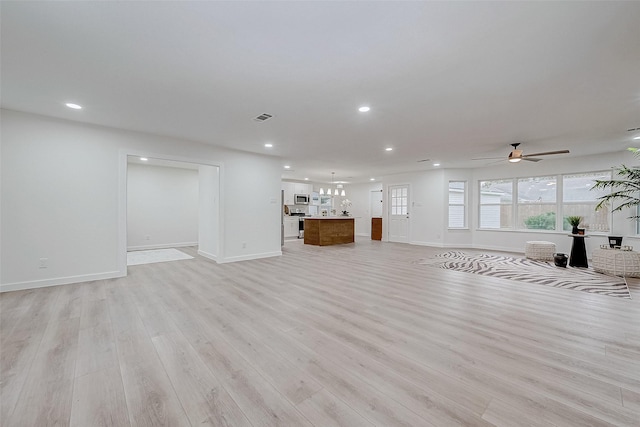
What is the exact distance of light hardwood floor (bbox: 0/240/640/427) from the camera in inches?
60.2

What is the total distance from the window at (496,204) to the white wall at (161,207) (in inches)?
373

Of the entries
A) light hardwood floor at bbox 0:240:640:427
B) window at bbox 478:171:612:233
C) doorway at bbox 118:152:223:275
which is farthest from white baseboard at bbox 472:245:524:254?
doorway at bbox 118:152:223:275

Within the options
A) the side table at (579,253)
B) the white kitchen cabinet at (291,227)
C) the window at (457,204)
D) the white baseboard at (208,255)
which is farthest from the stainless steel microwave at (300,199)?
the side table at (579,253)

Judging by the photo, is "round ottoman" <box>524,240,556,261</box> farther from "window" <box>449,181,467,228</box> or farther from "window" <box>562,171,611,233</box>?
"window" <box>449,181,467,228</box>

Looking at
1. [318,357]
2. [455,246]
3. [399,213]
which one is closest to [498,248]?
[455,246]

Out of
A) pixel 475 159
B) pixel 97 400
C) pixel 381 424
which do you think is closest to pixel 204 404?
pixel 97 400

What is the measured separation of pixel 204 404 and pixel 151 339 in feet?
3.85

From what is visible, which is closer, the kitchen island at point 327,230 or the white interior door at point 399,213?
the kitchen island at point 327,230

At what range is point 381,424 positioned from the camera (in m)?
1.43

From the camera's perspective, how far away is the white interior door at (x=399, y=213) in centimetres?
966

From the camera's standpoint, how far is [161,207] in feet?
26.8

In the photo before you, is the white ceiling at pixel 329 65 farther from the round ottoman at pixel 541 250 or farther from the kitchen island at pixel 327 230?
the kitchen island at pixel 327 230

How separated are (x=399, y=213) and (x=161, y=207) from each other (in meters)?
8.20

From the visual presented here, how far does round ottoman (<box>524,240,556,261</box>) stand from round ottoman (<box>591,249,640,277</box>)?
1227 millimetres
